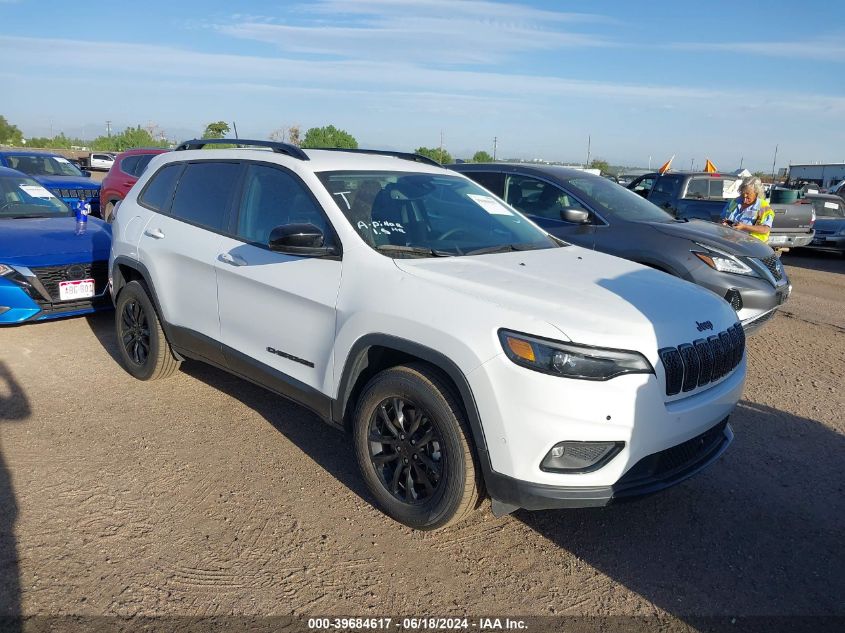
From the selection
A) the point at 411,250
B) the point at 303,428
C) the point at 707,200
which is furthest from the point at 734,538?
the point at 707,200

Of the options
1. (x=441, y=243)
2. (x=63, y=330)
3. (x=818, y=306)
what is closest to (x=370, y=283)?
(x=441, y=243)

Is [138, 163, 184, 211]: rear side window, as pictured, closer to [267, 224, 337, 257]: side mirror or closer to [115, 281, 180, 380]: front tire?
[115, 281, 180, 380]: front tire

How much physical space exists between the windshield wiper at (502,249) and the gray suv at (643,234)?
2.27 meters

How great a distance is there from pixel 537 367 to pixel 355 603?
4.12 feet

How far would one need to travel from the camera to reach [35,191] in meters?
7.94

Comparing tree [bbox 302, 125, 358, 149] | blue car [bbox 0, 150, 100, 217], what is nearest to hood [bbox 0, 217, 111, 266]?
blue car [bbox 0, 150, 100, 217]

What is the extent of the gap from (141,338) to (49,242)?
1.99 m

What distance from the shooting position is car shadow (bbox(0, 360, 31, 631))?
2766 millimetres

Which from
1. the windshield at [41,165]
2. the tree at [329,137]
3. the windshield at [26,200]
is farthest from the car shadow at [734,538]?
the tree at [329,137]

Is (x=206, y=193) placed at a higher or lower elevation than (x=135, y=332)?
higher

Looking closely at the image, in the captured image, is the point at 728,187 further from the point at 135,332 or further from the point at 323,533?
the point at 323,533

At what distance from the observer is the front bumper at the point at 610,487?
115 inches

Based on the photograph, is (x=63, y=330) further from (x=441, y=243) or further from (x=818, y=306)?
(x=818, y=306)

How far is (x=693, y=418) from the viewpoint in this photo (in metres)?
3.16
